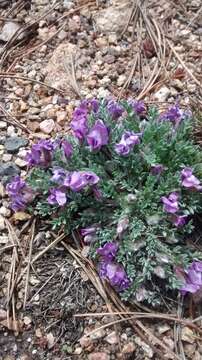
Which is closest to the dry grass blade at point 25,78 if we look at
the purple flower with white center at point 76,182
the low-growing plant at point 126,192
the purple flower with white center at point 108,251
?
the low-growing plant at point 126,192

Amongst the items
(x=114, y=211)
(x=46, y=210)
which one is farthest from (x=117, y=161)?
(x=46, y=210)

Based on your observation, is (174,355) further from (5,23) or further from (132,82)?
(5,23)

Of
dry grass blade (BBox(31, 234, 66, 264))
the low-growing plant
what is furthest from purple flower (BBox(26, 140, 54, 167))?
dry grass blade (BBox(31, 234, 66, 264))

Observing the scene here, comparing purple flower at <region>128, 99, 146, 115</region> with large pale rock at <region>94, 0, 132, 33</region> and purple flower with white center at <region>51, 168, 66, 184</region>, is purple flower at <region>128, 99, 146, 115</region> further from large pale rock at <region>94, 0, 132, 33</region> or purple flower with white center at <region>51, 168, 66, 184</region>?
large pale rock at <region>94, 0, 132, 33</region>

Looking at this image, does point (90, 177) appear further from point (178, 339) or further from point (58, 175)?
point (178, 339)

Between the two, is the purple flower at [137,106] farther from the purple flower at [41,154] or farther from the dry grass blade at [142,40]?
the purple flower at [41,154]
